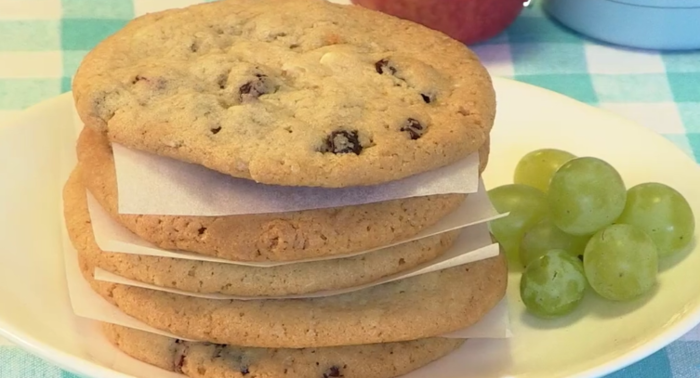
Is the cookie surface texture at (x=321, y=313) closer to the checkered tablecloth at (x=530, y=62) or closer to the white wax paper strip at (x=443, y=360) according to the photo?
the white wax paper strip at (x=443, y=360)

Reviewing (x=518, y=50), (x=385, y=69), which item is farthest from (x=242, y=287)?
(x=518, y=50)

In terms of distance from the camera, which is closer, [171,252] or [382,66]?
[171,252]

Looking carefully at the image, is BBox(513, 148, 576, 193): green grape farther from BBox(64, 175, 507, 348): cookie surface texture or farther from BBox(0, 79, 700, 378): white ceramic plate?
BBox(64, 175, 507, 348): cookie surface texture

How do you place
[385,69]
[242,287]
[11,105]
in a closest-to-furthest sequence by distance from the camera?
1. [242,287]
2. [385,69]
3. [11,105]

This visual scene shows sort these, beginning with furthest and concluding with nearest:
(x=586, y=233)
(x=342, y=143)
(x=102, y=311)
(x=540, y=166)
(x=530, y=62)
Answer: (x=530, y=62) < (x=540, y=166) < (x=586, y=233) < (x=102, y=311) < (x=342, y=143)

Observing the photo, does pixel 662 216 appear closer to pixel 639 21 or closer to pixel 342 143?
pixel 342 143

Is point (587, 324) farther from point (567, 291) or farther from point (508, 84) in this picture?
point (508, 84)

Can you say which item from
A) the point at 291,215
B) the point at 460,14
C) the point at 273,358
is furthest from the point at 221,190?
the point at 460,14

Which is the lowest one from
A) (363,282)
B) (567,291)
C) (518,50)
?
(518,50)
